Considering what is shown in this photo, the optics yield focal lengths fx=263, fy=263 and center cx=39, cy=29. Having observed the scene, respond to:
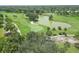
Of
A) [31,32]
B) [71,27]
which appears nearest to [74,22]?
[71,27]

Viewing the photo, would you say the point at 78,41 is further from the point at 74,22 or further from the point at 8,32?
the point at 8,32

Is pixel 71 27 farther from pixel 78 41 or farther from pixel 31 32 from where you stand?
pixel 31 32

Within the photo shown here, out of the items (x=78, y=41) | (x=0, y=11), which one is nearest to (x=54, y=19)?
(x=78, y=41)

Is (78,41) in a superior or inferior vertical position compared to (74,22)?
inferior

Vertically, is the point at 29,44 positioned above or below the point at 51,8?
below
